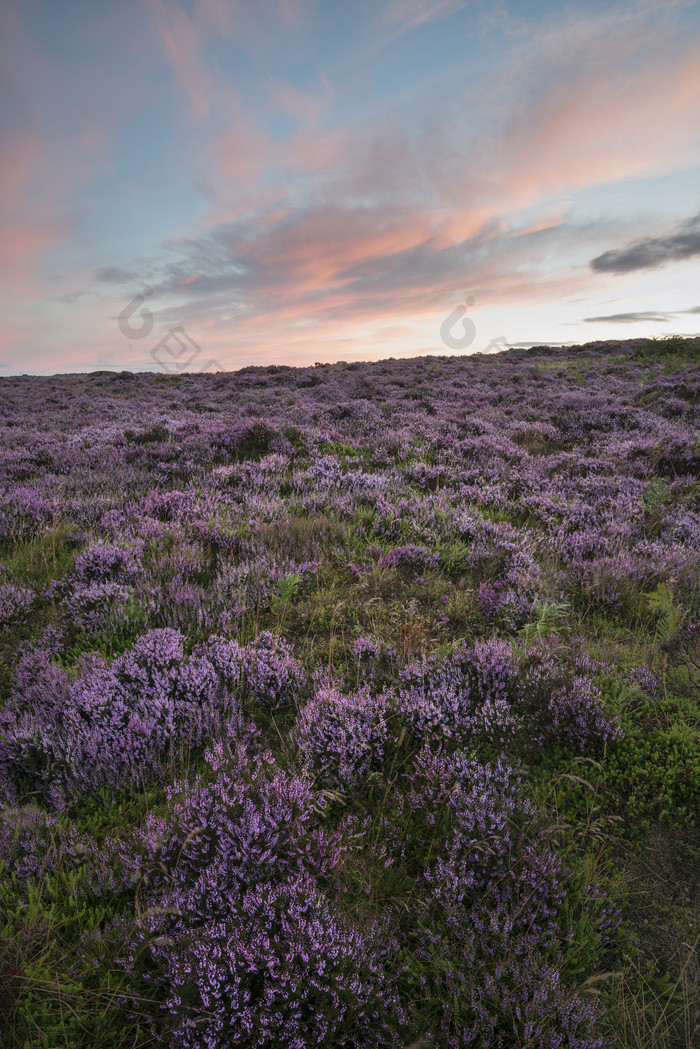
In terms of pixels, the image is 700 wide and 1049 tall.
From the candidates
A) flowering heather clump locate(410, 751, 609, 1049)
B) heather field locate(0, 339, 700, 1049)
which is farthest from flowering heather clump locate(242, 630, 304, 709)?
flowering heather clump locate(410, 751, 609, 1049)

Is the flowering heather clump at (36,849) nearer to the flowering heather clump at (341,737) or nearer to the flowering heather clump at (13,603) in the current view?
the flowering heather clump at (341,737)

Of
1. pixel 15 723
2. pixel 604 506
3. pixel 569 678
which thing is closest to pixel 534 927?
pixel 569 678

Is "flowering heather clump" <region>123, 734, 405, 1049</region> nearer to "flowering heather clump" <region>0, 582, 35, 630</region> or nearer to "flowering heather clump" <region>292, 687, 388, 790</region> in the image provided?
"flowering heather clump" <region>292, 687, 388, 790</region>

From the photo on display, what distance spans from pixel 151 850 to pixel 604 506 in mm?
6235

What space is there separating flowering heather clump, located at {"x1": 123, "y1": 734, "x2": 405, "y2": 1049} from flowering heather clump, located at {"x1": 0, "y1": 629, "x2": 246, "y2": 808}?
1.53 ft

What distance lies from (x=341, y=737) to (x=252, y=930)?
3.04ft

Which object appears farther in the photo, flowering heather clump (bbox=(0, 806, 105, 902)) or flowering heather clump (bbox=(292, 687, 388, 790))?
flowering heather clump (bbox=(292, 687, 388, 790))

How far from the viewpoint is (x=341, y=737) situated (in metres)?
2.48

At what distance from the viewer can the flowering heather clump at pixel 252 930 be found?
1479 mm

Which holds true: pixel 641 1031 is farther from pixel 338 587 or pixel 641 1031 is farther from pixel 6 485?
pixel 6 485

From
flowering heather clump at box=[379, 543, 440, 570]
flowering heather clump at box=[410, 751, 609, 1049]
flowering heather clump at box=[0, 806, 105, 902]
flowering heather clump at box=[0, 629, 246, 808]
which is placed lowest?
flowering heather clump at box=[410, 751, 609, 1049]

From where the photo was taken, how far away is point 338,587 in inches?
163

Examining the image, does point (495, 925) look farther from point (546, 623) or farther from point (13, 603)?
point (13, 603)

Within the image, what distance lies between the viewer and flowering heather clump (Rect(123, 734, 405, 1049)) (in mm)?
1479
